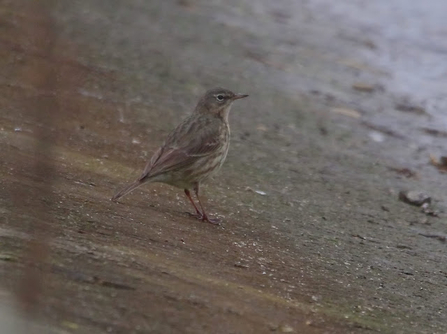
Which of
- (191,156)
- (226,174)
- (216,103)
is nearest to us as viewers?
(191,156)

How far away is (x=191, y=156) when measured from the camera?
7082 mm

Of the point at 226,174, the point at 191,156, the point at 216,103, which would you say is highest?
the point at 216,103

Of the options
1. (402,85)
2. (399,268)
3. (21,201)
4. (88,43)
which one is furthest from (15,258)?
(402,85)

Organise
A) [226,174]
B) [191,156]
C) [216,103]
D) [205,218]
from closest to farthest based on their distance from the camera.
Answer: [205,218]
[191,156]
[216,103]
[226,174]

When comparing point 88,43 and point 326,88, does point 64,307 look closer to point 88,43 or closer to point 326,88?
point 88,43

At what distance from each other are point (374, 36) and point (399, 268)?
7.86 metres

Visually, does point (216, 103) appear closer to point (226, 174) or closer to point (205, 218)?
point (226, 174)

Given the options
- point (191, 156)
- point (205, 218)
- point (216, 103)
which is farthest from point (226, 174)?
point (205, 218)

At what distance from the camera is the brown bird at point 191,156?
268 inches

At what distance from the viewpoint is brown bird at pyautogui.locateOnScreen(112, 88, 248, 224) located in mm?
6801

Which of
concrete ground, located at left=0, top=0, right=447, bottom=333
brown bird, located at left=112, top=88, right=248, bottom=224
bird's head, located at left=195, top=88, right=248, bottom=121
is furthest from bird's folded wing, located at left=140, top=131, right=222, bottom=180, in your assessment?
bird's head, located at left=195, top=88, right=248, bottom=121

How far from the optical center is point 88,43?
1038 cm

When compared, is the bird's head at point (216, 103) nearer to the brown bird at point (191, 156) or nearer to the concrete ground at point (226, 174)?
the brown bird at point (191, 156)

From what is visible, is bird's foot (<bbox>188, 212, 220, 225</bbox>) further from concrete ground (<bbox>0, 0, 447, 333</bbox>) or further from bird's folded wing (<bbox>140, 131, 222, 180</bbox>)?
bird's folded wing (<bbox>140, 131, 222, 180</bbox>)
